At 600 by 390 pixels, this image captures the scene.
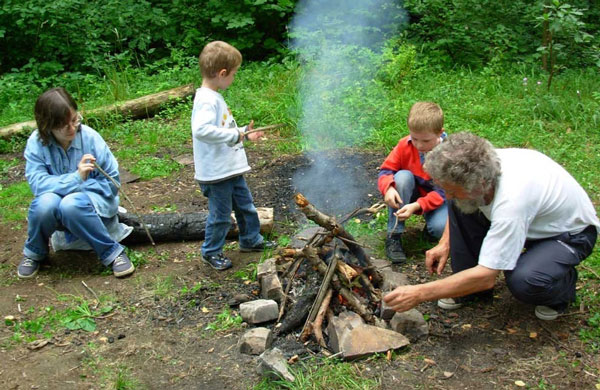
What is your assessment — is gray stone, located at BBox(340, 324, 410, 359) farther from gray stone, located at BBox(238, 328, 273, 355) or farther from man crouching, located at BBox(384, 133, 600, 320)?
gray stone, located at BBox(238, 328, 273, 355)

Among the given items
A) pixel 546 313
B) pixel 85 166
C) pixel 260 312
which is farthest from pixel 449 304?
pixel 85 166

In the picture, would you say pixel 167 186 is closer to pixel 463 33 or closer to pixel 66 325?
pixel 66 325

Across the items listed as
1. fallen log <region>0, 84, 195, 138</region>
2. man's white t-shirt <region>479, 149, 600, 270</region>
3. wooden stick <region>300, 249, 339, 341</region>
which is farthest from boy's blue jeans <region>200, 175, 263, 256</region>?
fallen log <region>0, 84, 195, 138</region>

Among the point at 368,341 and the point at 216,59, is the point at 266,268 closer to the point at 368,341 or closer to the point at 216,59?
the point at 368,341

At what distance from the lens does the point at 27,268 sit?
168 inches

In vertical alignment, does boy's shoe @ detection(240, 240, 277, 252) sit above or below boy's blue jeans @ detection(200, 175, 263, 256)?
below

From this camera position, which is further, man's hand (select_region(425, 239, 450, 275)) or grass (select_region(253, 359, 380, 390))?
man's hand (select_region(425, 239, 450, 275))

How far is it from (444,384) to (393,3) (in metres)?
7.50

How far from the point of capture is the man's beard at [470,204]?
2980 mm

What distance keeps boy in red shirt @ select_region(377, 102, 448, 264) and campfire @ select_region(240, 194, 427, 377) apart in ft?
1.18

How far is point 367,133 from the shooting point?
6480 mm

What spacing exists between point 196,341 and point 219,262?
88 centimetres

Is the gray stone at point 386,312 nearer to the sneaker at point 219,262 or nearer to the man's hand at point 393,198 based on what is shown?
the man's hand at point 393,198

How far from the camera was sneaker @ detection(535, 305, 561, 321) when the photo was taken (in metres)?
3.35
